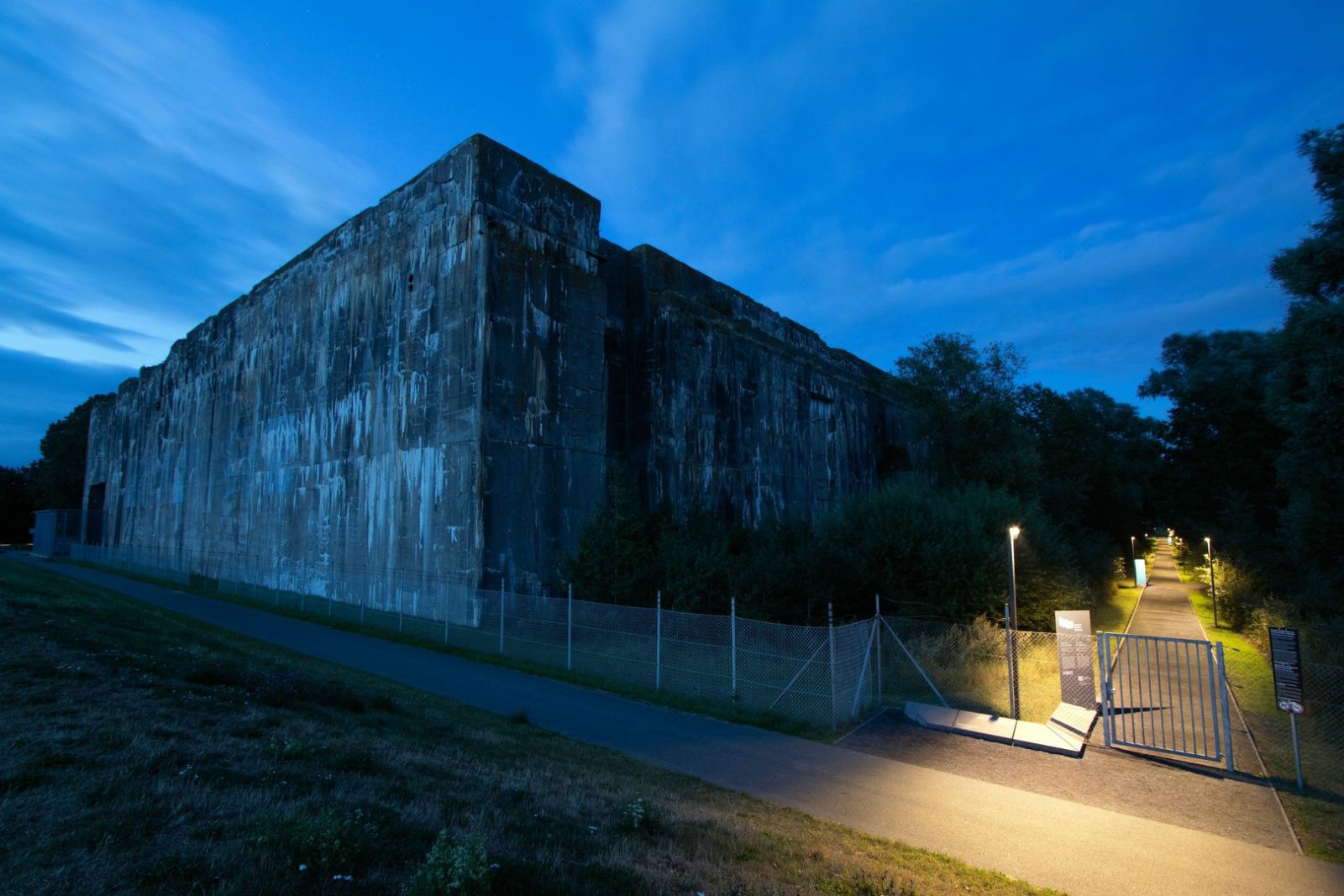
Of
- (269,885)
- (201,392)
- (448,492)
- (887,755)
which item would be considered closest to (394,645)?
(448,492)

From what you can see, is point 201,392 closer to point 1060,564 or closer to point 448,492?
point 448,492

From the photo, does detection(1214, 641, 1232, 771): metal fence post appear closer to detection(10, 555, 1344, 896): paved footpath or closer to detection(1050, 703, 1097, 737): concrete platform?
detection(1050, 703, 1097, 737): concrete platform

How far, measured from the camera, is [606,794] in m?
7.28

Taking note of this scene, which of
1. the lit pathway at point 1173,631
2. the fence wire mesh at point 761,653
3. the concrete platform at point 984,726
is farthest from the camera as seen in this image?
the fence wire mesh at point 761,653

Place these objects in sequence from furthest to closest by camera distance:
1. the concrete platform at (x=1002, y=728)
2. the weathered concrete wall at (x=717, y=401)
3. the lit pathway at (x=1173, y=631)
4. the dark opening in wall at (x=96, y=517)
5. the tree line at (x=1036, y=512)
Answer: the dark opening in wall at (x=96, y=517) → the weathered concrete wall at (x=717, y=401) → the tree line at (x=1036, y=512) → the concrete platform at (x=1002, y=728) → the lit pathway at (x=1173, y=631)

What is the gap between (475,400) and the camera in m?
22.7

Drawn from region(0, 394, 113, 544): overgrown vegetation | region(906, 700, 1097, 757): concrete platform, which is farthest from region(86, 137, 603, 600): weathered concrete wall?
region(0, 394, 113, 544): overgrown vegetation

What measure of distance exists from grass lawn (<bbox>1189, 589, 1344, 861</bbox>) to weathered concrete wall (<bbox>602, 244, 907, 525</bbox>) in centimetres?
1403

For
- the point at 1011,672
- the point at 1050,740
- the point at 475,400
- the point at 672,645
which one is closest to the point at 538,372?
the point at 475,400

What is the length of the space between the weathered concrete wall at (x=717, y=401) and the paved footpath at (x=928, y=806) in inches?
561

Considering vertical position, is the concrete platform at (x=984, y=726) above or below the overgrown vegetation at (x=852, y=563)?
below

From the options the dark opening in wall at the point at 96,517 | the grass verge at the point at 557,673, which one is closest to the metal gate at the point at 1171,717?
the grass verge at the point at 557,673

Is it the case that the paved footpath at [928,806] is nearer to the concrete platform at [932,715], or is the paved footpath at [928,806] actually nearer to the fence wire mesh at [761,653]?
the fence wire mesh at [761,653]

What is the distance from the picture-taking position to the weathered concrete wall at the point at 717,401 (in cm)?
2966
